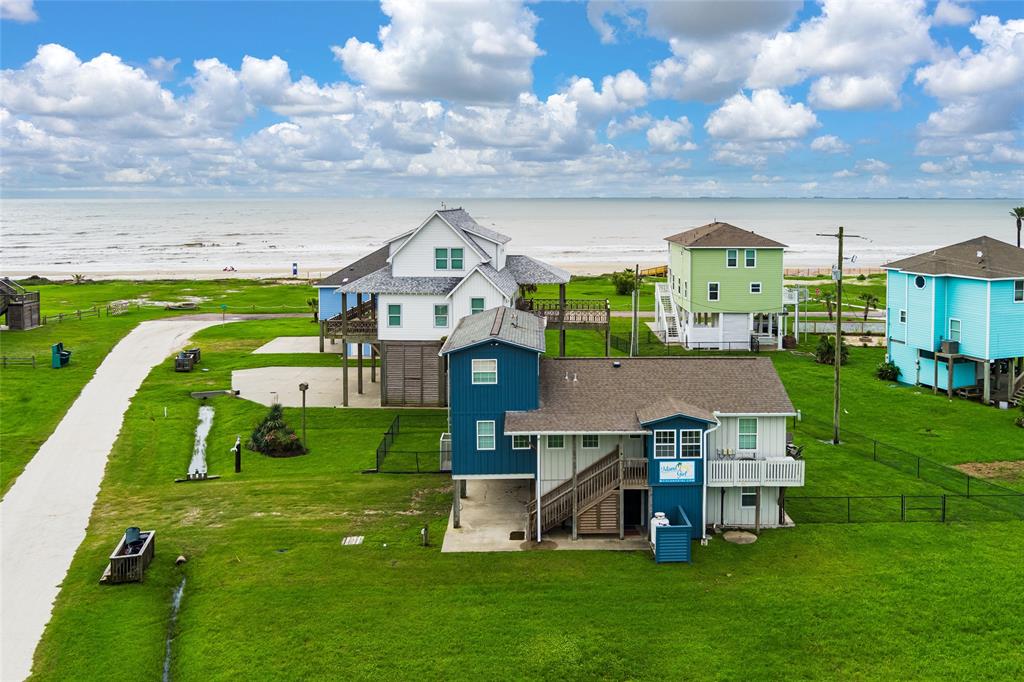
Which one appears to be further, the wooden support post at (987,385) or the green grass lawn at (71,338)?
the wooden support post at (987,385)

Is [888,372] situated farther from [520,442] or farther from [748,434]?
[520,442]

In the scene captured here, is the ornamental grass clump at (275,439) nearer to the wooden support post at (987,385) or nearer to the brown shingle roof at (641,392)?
the brown shingle roof at (641,392)

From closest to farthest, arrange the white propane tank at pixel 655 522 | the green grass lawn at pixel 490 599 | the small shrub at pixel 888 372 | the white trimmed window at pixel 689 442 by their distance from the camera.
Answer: the green grass lawn at pixel 490 599 < the white propane tank at pixel 655 522 < the white trimmed window at pixel 689 442 < the small shrub at pixel 888 372

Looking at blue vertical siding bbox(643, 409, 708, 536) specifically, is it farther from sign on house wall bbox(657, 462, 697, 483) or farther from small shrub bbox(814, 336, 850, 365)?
small shrub bbox(814, 336, 850, 365)

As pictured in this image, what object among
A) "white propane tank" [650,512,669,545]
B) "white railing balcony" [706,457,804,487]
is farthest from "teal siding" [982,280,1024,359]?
"white propane tank" [650,512,669,545]

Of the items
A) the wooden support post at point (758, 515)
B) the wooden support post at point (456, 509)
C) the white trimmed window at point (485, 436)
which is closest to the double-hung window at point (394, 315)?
the white trimmed window at point (485, 436)

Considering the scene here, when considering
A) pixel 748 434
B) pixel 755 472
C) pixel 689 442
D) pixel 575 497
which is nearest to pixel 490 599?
pixel 575 497
